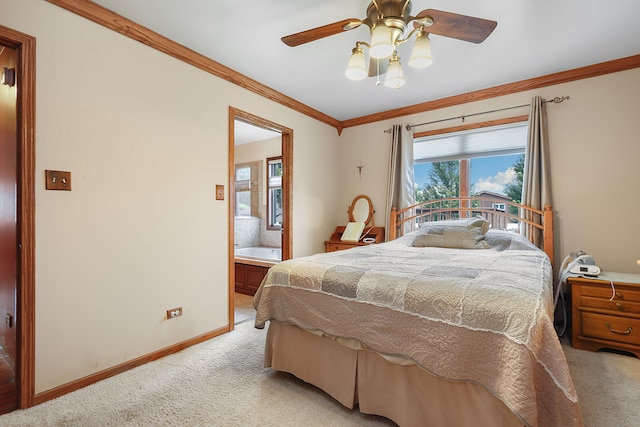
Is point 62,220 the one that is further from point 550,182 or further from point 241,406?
point 550,182

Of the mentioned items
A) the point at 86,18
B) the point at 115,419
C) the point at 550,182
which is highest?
the point at 86,18

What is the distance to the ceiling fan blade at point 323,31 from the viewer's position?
5.56ft

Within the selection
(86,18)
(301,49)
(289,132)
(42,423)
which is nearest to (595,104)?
(301,49)

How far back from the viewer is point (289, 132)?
3.80m

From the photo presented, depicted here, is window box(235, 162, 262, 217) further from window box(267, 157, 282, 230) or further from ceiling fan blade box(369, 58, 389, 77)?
ceiling fan blade box(369, 58, 389, 77)

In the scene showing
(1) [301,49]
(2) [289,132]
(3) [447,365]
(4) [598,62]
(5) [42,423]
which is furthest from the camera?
(2) [289,132]

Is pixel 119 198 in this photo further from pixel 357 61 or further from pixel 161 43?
pixel 357 61

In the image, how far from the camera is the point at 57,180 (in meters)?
1.89

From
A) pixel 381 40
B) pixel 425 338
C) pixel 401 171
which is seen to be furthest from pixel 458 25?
pixel 401 171

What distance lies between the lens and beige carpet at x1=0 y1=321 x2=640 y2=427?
162 centimetres

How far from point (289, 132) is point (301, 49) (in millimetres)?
1271

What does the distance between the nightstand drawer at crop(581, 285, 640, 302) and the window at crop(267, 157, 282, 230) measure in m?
4.54

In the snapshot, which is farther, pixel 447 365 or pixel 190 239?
pixel 190 239

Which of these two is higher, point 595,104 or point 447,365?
point 595,104
